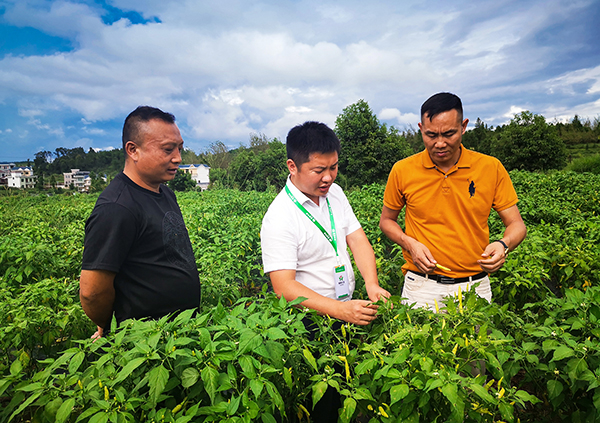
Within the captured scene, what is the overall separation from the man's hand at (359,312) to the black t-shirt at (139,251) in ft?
3.22

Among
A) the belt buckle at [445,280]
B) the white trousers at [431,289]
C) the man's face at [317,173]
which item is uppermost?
the man's face at [317,173]

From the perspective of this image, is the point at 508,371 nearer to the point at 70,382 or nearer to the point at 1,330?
the point at 70,382

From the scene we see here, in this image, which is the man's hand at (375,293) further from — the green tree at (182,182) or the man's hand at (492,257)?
the green tree at (182,182)

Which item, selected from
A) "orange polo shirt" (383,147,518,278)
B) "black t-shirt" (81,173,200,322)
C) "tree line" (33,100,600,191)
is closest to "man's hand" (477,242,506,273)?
"orange polo shirt" (383,147,518,278)

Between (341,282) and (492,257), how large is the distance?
96 centimetres

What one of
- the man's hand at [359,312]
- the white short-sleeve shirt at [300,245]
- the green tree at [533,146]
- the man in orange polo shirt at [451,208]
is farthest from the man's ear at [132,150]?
the green tree at [533,146]

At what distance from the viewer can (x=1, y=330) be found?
6.82 feet

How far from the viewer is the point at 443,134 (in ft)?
7.21

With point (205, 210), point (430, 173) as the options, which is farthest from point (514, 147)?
point (430, 173)

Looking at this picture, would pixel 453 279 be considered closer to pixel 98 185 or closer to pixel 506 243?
pixel 506 243

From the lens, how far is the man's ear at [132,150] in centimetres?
192

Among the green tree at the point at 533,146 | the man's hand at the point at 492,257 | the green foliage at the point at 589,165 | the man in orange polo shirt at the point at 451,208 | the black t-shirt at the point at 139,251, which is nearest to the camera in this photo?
the black t-shirt at the point at 139,251

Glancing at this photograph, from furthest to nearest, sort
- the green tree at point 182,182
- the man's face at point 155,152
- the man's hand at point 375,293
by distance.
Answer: the green tree at point 182,182 < the man's face at point 155,152 < the man's hand at point 375,293

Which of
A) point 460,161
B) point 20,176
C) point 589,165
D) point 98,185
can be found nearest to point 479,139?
point 589,165
